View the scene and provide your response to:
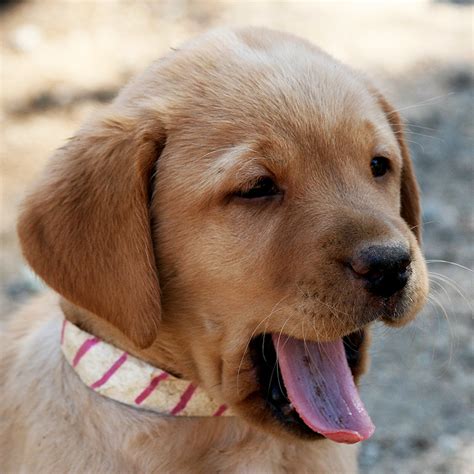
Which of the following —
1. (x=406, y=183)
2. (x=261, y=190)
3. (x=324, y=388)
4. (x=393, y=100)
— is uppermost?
(x=261, y=190)

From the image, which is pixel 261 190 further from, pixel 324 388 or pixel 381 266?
pixel 324 388

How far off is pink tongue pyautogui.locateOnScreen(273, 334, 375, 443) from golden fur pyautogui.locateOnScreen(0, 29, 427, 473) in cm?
15

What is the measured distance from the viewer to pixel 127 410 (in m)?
3.46

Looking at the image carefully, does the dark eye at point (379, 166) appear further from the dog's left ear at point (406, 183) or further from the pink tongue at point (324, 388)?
the pink tongue at point (324, 388)

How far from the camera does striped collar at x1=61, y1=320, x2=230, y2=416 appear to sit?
3.45m

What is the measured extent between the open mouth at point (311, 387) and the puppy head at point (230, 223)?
0.07 feet

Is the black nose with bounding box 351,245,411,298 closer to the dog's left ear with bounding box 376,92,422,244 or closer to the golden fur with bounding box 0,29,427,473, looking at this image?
the golden fur with bounding box 0,29,427,473

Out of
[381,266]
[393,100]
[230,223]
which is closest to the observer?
[381,266]

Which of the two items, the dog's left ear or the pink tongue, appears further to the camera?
the dog's left ear

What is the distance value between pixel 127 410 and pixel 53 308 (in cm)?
75

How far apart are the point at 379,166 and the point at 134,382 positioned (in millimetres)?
1211

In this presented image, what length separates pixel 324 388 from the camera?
11.2 feet

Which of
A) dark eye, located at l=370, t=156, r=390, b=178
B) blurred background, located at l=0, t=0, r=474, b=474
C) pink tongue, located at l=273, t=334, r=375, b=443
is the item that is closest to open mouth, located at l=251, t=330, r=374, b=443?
pink tongue, located at l=273, t=334, r=375, b=443

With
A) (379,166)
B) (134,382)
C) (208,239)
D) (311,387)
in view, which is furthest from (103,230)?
(379,166)
